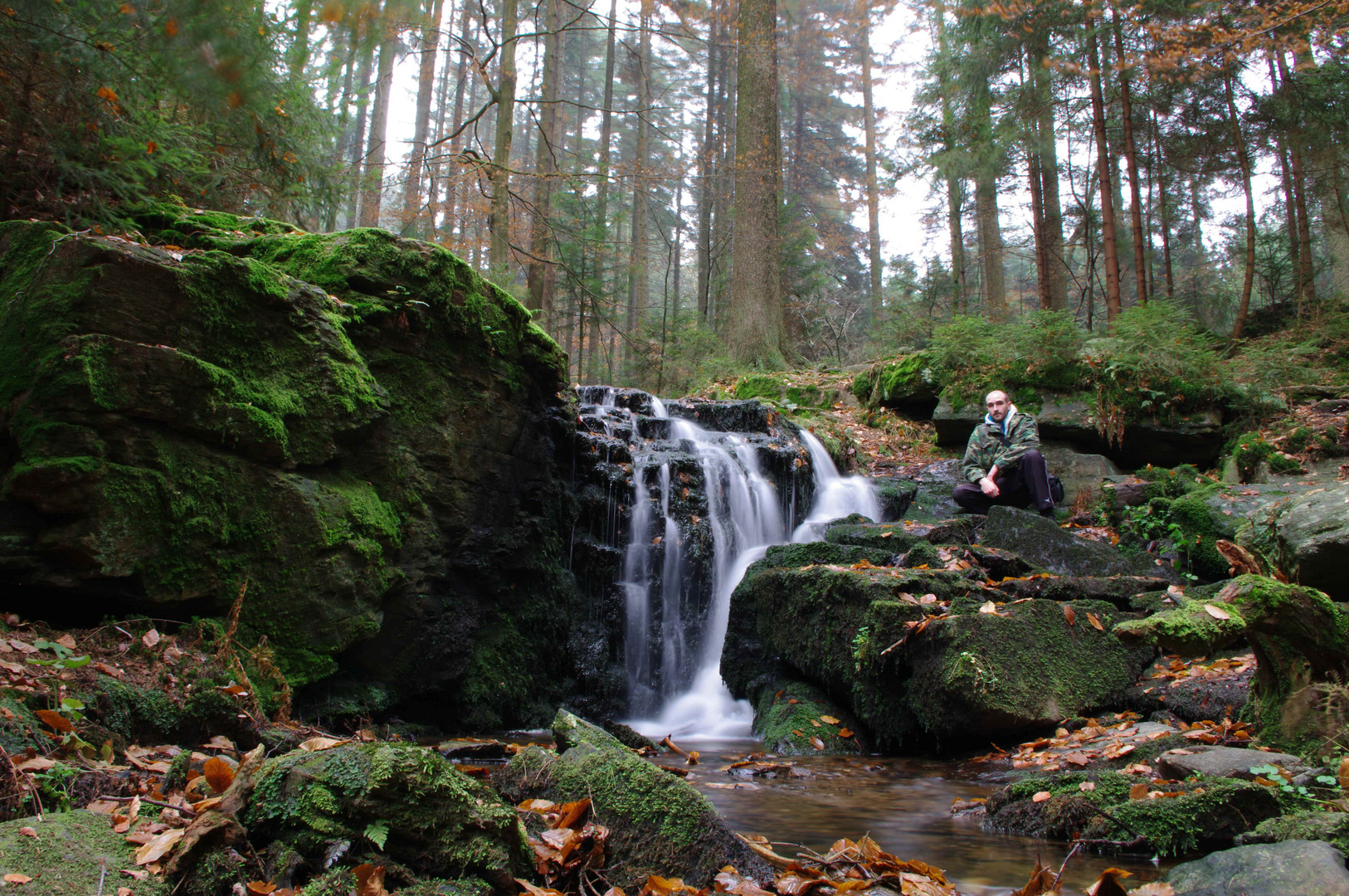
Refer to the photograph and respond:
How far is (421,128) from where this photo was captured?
22188mm

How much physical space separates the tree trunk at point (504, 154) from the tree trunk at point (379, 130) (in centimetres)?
176

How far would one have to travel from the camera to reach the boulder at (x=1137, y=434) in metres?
9.96

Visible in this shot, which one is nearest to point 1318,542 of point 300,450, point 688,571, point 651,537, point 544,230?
point 688,571

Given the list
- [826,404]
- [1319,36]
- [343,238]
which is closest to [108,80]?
[343,238]

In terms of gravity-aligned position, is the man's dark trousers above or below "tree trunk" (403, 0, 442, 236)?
below

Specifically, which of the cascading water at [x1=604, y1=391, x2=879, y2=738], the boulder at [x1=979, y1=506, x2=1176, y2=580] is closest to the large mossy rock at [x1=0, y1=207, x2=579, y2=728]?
the cascading water at [x1=604, y1=391, x2=879, y2=738]

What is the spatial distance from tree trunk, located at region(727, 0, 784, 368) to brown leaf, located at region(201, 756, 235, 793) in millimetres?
13389

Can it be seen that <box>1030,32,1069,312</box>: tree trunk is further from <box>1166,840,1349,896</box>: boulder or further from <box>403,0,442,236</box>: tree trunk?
<box>1166,840,1349,896</box>: boulder

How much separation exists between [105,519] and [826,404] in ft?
38.2

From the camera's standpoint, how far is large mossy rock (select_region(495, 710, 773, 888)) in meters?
2.48

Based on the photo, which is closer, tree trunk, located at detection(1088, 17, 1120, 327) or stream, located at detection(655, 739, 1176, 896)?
stream, located at detection(655, 739, 1176, 896)

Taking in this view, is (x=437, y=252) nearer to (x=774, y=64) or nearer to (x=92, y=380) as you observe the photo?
(x=92, y=380)

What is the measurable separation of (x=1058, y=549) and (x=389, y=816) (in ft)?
22.4

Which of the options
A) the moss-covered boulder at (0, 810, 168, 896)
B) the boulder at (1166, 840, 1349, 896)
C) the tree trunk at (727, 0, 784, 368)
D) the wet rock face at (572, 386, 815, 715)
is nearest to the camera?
the moss-covered boulder at (0, 810, 168, 896)
